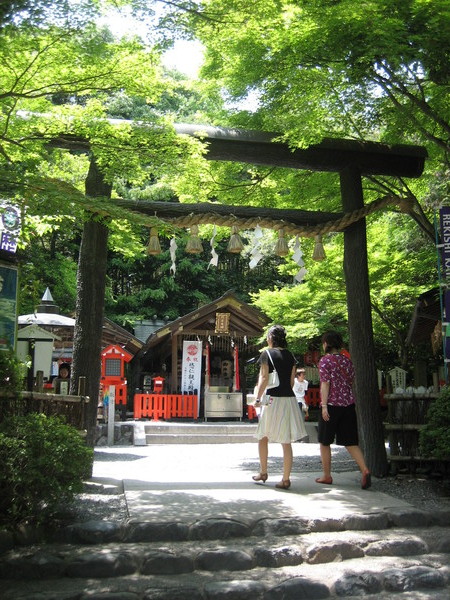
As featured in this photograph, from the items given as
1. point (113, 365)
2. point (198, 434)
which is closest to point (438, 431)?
point (198, 434)

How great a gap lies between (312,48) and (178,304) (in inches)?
939

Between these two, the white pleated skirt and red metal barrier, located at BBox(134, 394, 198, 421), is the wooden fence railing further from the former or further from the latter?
red metal barrier, located at BBox(134, 394, 198, 421)

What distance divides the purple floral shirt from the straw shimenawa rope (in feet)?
7.98

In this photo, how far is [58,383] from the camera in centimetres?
1548

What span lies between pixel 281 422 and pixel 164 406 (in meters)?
13.8

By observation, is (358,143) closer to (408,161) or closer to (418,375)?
(408,161)

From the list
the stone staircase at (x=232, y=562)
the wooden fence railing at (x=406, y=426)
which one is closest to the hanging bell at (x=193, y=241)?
the wooden fence railing at (x=406, y=426)

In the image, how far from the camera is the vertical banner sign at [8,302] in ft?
24.8

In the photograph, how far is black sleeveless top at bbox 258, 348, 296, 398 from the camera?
6973mm

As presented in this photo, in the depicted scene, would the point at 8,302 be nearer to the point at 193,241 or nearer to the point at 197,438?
the point at 193,241

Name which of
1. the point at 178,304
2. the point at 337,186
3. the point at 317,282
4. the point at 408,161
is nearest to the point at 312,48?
the point at 408,161

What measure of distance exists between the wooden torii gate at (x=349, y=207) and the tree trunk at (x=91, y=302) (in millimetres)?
140

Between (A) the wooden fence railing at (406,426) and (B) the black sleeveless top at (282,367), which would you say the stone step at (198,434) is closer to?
(A) the wooden fence railing at (406,426)

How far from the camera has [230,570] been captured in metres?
4.64
